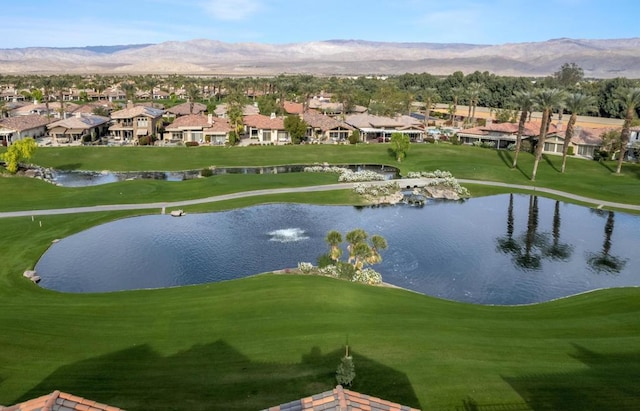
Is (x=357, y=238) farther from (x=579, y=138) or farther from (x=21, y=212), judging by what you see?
(x=579, y=138)

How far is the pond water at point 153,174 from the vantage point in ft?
241

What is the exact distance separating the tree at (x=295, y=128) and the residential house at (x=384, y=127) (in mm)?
15729

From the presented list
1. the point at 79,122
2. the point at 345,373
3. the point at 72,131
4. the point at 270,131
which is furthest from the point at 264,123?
the point at 345,373

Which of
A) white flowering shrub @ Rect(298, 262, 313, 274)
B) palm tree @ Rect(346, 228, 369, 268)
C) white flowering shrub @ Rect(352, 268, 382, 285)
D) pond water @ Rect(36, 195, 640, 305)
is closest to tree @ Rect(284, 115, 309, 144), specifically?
pond water @ Rect(36, 195, 640, 305)

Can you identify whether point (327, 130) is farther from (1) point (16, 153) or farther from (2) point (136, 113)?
(1) point (16, 153)

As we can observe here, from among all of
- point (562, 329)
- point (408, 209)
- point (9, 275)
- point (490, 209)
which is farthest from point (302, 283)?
point (490, 209)

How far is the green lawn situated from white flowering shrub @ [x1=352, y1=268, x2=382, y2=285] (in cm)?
272

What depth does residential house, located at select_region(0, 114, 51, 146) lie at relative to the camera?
93438mm

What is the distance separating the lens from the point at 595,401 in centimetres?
1988

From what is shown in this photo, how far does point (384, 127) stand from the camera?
109188 millimetres

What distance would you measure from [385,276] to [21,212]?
3983 centimetres

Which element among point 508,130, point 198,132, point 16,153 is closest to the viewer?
point 16,153

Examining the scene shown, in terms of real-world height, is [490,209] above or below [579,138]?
below

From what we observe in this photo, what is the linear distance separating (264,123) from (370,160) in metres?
26.7
